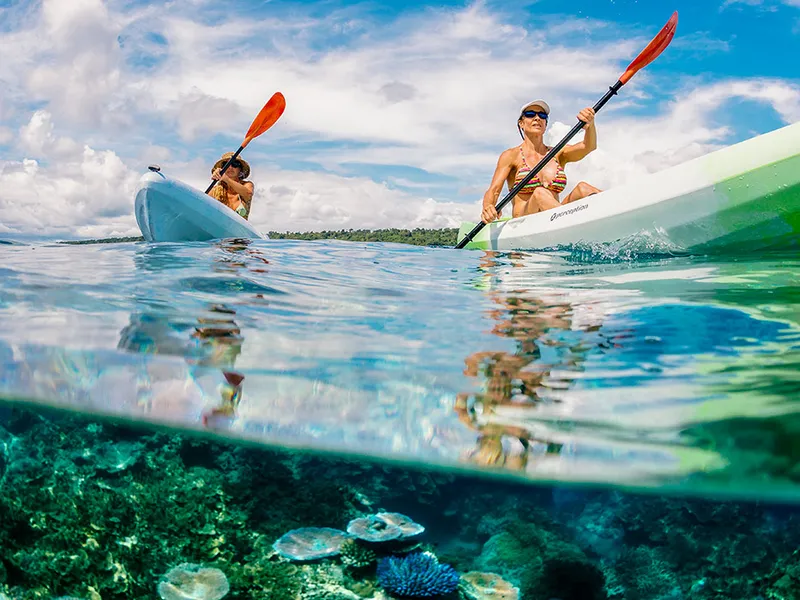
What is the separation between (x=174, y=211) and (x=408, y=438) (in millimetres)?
6747

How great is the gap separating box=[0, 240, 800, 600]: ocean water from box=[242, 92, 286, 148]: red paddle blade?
623cm

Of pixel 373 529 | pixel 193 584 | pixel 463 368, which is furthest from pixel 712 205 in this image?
pixel 193 584

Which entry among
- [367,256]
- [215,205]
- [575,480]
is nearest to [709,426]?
[575,480]

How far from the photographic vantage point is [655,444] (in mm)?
2604

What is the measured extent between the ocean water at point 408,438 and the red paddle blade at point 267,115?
20.5ft

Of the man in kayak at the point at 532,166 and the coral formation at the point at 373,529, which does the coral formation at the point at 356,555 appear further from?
the man in kayak at the point at 532,166

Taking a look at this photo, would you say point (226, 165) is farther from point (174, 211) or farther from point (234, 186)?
point (174, 211)

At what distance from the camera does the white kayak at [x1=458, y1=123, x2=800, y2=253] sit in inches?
212

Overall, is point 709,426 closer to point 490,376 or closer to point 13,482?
point 490,376

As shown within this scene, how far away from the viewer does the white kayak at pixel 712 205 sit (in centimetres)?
538

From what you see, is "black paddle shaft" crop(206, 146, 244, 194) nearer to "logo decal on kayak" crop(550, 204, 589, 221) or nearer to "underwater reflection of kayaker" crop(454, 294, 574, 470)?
"logo decal on kayak" crop(550, 204, 589, 221)

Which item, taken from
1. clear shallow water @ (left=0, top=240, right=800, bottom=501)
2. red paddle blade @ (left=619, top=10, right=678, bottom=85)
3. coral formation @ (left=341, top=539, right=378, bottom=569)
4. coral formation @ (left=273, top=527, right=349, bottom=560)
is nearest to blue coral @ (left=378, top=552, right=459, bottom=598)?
coral formation @ (left=341, top=539, right=378, bottom=569)

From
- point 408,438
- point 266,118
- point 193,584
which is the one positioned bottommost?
point 193,584

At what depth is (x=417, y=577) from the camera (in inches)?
124
